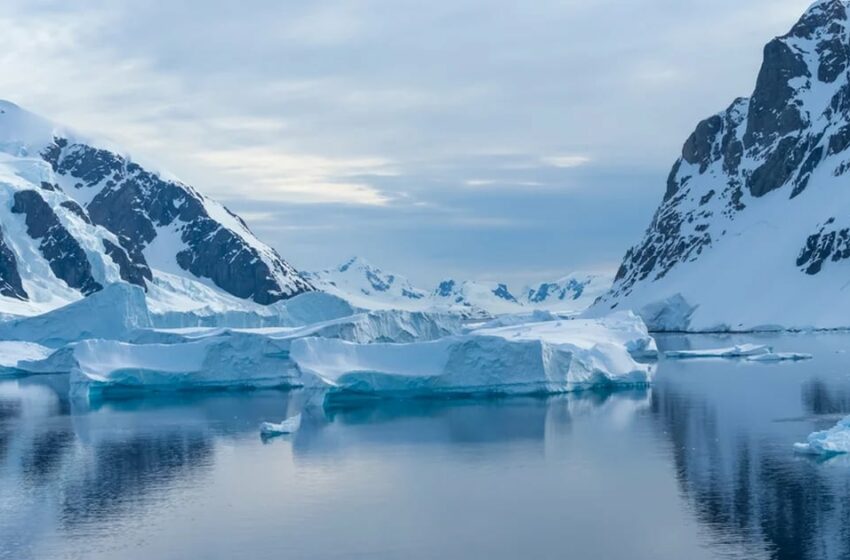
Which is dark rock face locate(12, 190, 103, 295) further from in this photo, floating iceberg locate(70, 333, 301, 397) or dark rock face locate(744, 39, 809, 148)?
floating iceberg locate(70, 333, 301, 397)

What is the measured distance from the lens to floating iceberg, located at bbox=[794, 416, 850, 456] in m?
39.5

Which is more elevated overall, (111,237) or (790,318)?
(111,237)

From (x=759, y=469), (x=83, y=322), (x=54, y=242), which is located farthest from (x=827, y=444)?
(x=54, y=242)

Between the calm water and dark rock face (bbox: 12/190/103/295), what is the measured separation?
112m

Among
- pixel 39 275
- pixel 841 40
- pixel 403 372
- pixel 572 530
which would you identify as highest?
pixel 841 40

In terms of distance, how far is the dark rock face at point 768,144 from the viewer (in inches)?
6412

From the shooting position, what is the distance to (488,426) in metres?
50.0

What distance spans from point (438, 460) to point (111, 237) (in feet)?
486

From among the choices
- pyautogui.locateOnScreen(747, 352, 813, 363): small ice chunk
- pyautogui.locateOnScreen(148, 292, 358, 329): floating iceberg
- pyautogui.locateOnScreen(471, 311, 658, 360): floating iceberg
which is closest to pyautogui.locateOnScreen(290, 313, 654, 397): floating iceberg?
pyautogui.locateOnScreen(471, 311, 658, 360): floating iceberg

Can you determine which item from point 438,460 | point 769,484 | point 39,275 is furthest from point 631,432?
point 39,275

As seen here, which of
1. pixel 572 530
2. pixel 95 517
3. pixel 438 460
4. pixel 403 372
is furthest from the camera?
pixel 403 372

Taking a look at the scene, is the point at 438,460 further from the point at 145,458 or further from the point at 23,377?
the point at 23,377

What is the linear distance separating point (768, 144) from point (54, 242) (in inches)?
3819

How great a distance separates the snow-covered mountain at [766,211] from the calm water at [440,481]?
266 feet
